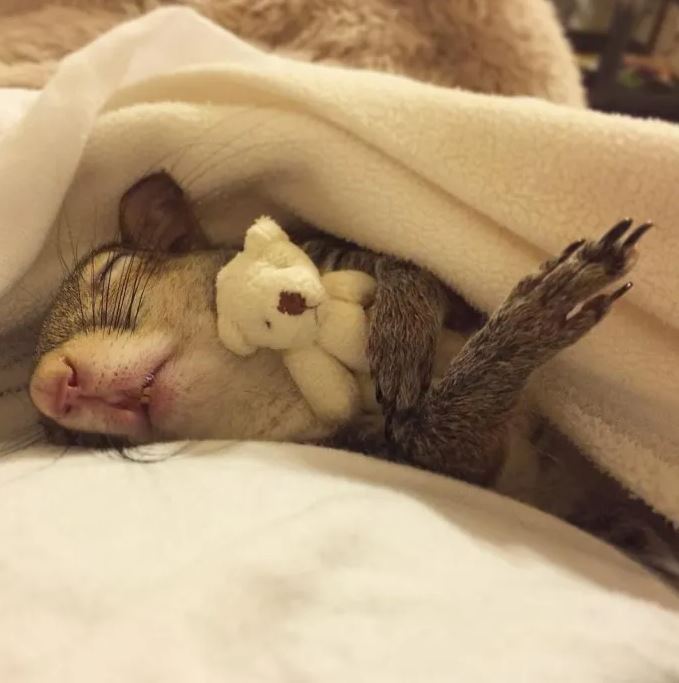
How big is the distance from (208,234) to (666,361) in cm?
61

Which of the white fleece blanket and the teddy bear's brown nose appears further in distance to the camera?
the teddy bear's brown nose

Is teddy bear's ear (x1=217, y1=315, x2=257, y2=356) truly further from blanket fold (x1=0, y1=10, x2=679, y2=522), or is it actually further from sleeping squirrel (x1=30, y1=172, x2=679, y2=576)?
blanket fold (x1=0, y1=10, x2=679, y2=522)

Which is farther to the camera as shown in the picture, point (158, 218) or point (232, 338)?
point (158, 218)

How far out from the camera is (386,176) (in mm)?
882

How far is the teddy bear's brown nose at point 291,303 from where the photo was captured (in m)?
0.79

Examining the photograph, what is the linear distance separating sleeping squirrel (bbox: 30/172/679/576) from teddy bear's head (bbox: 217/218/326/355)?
6 centimetres

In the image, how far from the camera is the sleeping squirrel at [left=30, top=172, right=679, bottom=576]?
78 centimetres

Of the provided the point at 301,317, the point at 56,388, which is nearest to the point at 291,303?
the point at 301,317

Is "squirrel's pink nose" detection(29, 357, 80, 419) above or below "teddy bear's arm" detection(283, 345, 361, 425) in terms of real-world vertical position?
below

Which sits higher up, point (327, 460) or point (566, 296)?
point (566, 296)

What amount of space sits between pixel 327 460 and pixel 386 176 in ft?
1.07

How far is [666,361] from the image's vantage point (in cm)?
76

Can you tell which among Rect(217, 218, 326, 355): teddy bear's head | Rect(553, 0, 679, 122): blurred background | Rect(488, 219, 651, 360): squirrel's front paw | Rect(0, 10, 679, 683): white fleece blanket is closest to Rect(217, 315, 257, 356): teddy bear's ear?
Rect(217, 218, 326, 355): teddy bear's head

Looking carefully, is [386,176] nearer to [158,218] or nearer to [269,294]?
[269,294]
